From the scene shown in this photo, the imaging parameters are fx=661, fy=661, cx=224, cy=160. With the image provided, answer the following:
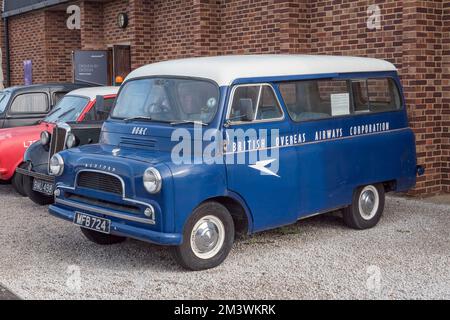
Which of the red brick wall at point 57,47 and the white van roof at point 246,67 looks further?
the red brick wall at point 57,47

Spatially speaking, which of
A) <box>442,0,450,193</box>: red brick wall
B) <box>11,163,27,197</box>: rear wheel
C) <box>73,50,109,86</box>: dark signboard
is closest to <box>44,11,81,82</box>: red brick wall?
<box>73,50,109,86</box>: dark signboard

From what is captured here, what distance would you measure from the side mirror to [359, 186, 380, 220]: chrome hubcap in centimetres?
193

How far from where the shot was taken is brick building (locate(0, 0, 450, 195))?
8.95 meters

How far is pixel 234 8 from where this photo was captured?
40.2ft

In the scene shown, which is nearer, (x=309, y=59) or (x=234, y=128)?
(x=234, y=128)

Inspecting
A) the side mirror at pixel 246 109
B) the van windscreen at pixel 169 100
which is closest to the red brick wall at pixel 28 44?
the van windscreen at pixel 169 100

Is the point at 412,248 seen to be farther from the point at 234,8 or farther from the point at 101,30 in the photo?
the point at 101,30

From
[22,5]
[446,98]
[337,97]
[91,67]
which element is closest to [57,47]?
[22,5]

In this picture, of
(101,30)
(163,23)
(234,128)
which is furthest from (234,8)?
(234,128)

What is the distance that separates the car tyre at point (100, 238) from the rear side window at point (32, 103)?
174 inches

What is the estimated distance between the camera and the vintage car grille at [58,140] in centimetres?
836

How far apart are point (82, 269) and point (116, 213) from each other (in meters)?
0.69

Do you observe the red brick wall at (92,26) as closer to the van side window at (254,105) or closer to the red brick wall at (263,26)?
the red brick wall at (263,26)

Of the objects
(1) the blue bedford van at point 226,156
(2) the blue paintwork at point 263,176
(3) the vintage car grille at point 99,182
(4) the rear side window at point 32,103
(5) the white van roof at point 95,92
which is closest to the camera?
(2) the blue paintwork at point 263,176
